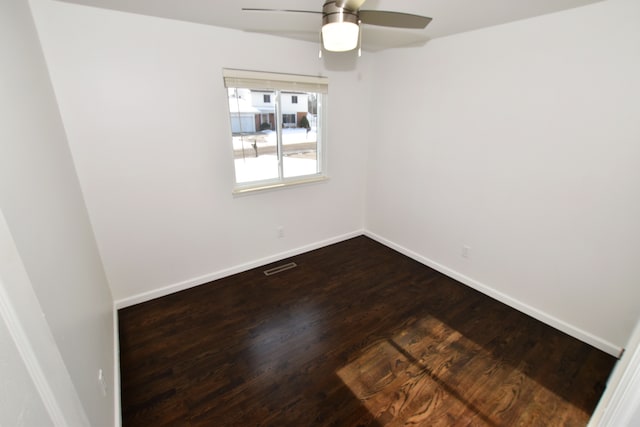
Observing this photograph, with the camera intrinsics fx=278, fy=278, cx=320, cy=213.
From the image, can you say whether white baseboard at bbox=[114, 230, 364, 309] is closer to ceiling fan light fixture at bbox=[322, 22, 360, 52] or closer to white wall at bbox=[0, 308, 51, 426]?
white wall at bbox=[0, 308, 51, 426]

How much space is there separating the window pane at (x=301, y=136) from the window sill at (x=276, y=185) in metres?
0.09

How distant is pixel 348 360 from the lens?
6.42 feet

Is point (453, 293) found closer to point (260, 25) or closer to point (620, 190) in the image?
point (620, 190)

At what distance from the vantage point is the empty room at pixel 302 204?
151 centimetres

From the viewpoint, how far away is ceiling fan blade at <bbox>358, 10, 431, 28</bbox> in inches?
56.7

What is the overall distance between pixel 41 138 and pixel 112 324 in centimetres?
147

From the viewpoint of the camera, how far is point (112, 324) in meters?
2.12

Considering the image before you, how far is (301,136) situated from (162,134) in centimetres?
140

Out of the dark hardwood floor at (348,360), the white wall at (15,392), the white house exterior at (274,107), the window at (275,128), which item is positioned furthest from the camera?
the white house exterior at (274,107)

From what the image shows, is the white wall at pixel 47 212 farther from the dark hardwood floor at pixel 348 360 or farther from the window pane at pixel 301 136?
the window pane at pixel 301 136

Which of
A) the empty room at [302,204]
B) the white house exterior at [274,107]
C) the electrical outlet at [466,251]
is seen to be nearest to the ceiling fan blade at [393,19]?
the empty room at [302,204]

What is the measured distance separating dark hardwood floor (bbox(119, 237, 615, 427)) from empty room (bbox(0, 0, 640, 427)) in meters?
0.02

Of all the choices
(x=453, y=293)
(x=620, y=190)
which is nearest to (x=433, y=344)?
(x=453, y=293)

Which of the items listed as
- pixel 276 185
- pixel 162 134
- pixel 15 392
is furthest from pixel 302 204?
pixel 15 392
